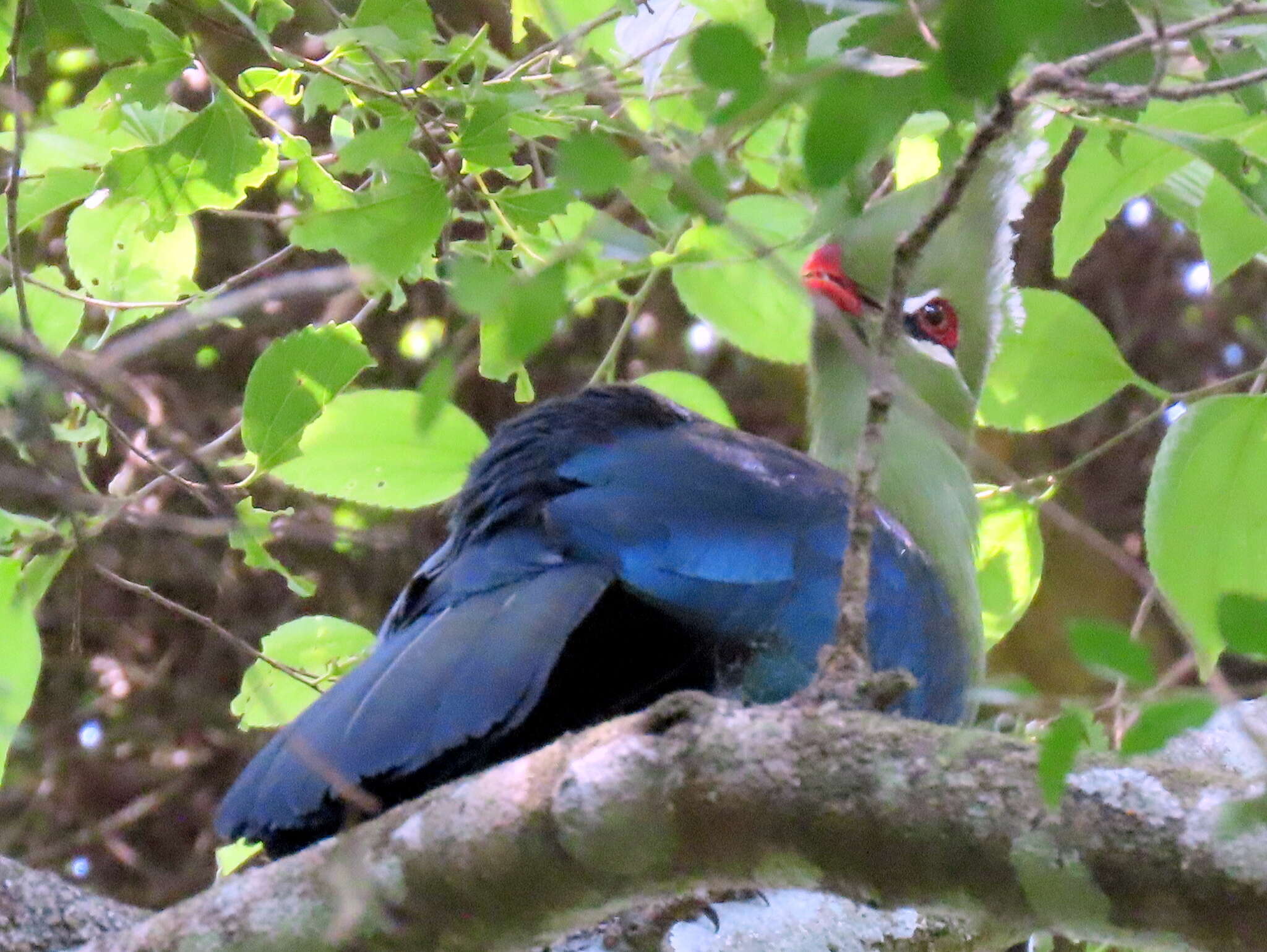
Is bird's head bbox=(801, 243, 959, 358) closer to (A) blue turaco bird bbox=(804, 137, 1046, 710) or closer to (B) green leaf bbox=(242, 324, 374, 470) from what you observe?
(A) blue turaco bird bbox=(804, 137, 1046, 710)

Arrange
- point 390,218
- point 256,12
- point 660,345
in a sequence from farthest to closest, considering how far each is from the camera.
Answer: point 660,345 < point 256,12 < point 390,218

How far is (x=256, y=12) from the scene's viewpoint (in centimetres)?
232

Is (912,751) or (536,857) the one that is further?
(536,857)

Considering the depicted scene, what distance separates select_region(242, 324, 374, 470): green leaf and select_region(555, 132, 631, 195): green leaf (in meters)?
1.02

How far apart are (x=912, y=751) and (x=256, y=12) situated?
159 centimetres

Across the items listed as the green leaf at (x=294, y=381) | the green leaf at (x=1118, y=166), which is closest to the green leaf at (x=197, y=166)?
the green leaf at (x=294, y=381)

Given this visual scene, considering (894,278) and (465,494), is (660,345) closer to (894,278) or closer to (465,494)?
(465,494)

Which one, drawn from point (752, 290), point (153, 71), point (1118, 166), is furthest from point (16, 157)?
point (1118, 166)

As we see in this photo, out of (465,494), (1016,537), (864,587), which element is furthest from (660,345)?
(864,587)

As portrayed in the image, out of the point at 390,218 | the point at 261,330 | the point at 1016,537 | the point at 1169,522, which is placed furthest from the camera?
the point at 261,330

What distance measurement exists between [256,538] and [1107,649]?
0.74 metres

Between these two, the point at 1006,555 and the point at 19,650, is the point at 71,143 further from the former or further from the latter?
the point at 1006,555

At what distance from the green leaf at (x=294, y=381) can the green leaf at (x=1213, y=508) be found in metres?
1.10

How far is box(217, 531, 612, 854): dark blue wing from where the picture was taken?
5.58 ft
